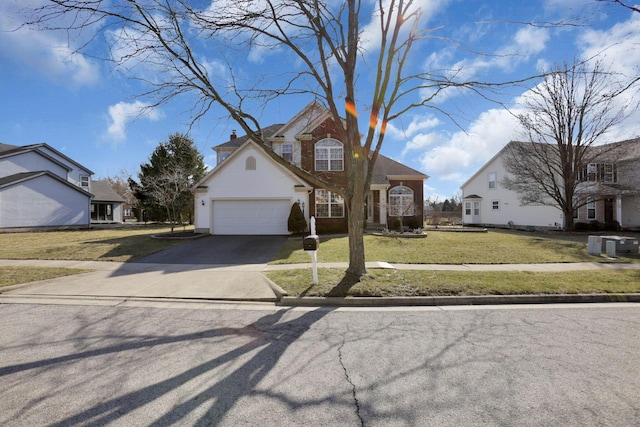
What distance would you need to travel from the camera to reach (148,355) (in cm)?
389

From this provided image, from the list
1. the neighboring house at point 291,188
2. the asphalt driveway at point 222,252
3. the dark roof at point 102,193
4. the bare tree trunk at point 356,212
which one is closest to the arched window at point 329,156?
the neighboring house at point 291,188

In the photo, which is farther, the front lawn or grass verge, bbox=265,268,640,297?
the front lawn

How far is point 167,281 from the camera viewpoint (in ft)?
26.6

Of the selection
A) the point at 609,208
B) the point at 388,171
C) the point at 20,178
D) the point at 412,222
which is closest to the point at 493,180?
the point at 609,208

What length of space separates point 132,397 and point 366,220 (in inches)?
782

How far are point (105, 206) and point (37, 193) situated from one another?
12.3 metres

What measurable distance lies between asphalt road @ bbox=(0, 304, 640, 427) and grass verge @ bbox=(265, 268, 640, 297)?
1098mm

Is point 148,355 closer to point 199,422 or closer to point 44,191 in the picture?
point 199,422

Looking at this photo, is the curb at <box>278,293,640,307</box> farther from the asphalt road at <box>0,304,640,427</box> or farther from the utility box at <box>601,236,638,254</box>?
the utility box at <box>601,236,638,254</box>

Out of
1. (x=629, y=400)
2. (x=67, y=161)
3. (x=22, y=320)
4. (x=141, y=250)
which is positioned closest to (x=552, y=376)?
(x=629, y=400)

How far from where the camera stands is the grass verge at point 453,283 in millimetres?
6629

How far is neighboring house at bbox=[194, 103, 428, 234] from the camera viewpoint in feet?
60.6

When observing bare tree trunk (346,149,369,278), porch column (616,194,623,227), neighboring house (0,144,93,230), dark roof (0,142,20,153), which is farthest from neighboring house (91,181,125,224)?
porch column (616,194,623,227)

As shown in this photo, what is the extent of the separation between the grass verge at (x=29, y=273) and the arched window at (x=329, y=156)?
14.3 meters
